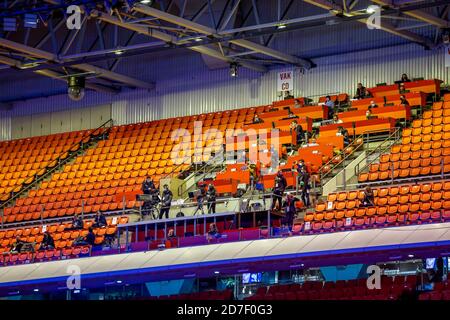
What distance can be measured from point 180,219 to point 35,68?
10252 mm

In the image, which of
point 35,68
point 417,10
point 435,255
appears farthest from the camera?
point 35,68

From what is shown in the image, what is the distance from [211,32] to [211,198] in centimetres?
576

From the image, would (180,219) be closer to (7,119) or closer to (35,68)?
(35,68)

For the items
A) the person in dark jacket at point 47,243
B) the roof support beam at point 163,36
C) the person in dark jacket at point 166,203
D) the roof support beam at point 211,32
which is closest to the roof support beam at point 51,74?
the roof support beam at point 163,36

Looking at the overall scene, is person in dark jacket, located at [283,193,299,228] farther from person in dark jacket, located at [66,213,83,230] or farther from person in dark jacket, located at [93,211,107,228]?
person in dark jacket, located at [66,213,83,230]

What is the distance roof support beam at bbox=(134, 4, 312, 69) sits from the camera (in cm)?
2736

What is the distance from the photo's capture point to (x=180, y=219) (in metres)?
24.8

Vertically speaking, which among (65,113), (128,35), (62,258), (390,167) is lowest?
(62,258)

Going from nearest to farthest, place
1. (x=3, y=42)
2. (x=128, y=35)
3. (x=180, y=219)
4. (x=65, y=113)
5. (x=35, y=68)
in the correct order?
(x=180, y=219)
(x=3, y=42)
(x=35, y=68)
(x=128, y=35)
(x=65, y=113)

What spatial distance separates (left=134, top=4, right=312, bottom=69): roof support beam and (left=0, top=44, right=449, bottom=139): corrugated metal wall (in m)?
0.75

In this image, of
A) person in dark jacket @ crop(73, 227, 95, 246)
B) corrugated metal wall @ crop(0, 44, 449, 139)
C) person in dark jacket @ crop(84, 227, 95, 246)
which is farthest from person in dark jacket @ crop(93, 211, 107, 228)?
corrugated metal wall @ crop(0, 44, 449, 139)

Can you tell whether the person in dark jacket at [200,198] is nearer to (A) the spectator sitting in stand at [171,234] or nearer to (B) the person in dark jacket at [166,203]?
(B) the person in dark jacket at [166,203]

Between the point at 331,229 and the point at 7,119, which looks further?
the point at 7,119

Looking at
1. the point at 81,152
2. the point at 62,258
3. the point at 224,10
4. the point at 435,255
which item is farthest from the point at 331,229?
the point at 81,152
